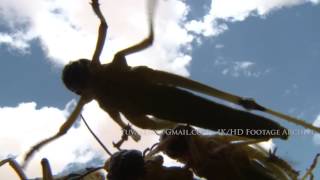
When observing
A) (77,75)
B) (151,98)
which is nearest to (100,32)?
(77,75)

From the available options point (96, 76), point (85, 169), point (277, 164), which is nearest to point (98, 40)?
point (96, 76)

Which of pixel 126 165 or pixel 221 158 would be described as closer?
pixel 126 165

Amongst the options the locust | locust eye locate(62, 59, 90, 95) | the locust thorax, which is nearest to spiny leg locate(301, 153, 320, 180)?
the locust

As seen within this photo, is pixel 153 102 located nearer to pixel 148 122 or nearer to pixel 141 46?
pixel 148 122

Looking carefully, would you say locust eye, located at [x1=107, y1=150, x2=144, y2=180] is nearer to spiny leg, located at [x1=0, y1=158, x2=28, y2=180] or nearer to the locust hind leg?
the locust hind leg

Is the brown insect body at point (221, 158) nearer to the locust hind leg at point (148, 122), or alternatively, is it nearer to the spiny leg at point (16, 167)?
the locust hind leg at point (148, 122)

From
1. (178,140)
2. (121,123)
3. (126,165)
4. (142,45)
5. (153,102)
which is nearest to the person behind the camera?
(126,165)

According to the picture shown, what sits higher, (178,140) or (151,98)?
(151,98)
